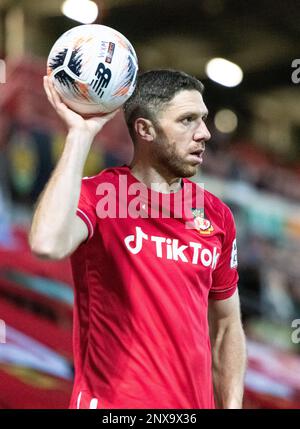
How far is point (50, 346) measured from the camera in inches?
194

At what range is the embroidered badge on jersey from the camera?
2.27 m

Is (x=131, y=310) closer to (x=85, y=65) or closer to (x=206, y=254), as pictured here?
(x=206, y=254)

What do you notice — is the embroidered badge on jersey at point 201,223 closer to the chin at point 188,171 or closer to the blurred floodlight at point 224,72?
the chin at point 188,171

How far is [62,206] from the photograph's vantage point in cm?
185

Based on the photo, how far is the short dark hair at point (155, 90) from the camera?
7.40 ft

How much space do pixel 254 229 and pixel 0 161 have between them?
1.84 metres

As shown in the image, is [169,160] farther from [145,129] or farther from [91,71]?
[91,71]

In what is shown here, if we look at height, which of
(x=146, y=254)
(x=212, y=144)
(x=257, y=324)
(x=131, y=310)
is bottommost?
(x=131, y=310)

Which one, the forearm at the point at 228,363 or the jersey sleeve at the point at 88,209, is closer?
the jersey sleeve at the point at 88,209

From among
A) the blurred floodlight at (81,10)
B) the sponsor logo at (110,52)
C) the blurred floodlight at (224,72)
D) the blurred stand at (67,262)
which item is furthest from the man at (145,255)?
the blurred floodlight at (224,72)

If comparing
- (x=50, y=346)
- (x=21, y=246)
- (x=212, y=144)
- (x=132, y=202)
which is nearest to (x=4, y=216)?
(x=21, y=246)

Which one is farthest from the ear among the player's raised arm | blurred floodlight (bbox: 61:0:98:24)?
blurred floodlight (bbox: 61:0:98:24)

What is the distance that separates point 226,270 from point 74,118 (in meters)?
0.71

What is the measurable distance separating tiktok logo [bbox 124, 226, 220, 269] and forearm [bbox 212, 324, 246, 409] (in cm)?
30
